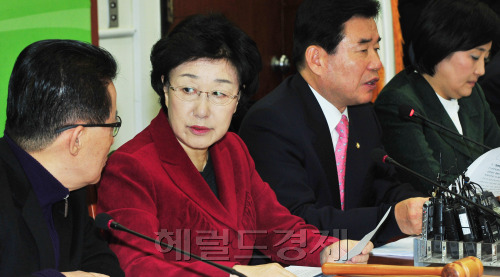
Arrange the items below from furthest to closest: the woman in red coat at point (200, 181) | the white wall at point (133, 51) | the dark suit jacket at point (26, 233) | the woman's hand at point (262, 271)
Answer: the white wall at point (133, 51)
the woman in red coat at point (200, 181)
the woman's hand at point (262, 271)
the dark suit jacket at point (26, 233)

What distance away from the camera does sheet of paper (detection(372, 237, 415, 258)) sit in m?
1.92

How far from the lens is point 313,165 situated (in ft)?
7.86

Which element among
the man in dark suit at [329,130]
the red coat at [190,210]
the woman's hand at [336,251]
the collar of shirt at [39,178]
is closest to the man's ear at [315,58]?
the man in dark suit at [329,130]

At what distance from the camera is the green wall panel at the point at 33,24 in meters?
2.75

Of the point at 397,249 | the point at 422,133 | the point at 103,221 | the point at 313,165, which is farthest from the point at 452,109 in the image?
the point at 103,221

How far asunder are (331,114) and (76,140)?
1291 millimetres

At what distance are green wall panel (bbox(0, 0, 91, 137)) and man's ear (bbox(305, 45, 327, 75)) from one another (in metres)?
1.08

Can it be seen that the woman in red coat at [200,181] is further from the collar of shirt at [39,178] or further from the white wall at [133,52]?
the white wall at [133,52]

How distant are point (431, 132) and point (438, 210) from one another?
3.70ft

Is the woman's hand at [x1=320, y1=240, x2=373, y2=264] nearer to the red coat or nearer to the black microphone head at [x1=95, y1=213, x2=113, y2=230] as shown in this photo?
the red coat

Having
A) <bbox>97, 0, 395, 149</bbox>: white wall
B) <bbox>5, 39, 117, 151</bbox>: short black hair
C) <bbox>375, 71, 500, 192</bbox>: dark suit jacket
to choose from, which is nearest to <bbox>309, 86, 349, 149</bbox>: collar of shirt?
<bbox>375, 71, 500, 192</bbox>: dark suit jacket

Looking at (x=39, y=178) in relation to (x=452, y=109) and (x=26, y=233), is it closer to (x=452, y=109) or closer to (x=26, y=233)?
(x=26, y=233)

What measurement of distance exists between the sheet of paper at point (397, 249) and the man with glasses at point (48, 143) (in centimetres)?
86

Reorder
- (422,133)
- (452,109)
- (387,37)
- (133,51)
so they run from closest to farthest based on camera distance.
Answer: (422,133), (452,109), (133,51), (387,37)
